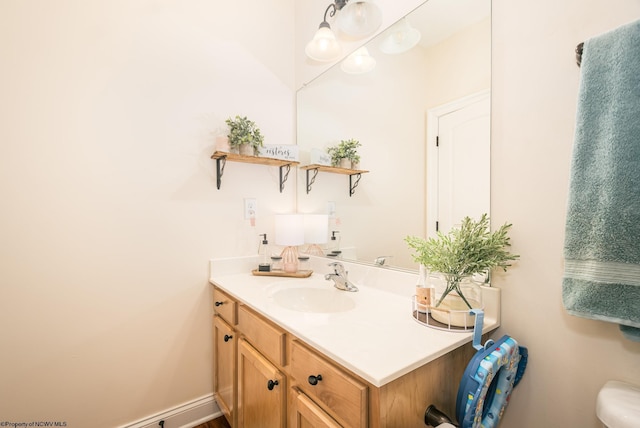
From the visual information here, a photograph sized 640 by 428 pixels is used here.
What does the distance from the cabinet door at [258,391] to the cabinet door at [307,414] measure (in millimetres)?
93

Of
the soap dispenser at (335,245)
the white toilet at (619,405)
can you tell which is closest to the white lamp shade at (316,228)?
the soap dispenser at (335,245)

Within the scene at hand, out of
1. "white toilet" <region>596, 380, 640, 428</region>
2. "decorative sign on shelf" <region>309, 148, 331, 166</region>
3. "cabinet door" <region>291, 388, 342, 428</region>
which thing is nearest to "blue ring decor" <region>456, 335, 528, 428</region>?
"white toilet" <region>596, 380, 640, 428</region>

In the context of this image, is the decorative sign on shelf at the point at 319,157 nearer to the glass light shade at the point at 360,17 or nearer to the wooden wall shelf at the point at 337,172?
the wooden wall shelf at the point at 337,172

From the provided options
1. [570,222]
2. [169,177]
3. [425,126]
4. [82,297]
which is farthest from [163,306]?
[570,222]

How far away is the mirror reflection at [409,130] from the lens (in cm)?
105

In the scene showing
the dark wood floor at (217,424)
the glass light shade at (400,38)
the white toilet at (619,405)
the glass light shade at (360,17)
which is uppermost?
the glass light shade at (360,17)

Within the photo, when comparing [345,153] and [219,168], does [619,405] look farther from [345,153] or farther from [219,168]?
[219,168]

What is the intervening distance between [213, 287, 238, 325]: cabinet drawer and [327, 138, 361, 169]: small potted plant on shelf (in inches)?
38.7

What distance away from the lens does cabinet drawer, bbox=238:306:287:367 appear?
980 millimetres

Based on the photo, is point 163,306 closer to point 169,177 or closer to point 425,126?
point 169,177

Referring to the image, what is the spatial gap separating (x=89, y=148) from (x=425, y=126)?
160cm

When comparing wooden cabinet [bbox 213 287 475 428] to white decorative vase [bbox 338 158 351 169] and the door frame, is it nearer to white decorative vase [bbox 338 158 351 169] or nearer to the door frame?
the door frame

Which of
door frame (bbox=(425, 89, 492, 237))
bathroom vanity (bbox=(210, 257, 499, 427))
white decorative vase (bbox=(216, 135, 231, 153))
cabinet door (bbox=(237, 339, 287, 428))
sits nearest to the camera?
bathroom vanity (bbox=(210, 257, 499, 427))

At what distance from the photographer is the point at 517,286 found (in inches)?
35.7
